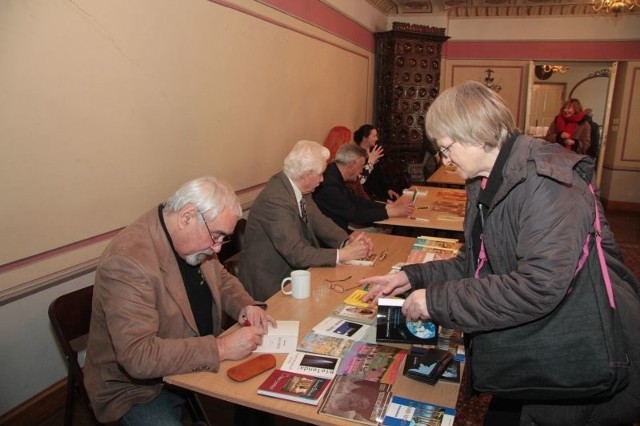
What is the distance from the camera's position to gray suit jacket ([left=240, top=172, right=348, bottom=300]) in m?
2.41

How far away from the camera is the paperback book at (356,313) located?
1782 millimetres

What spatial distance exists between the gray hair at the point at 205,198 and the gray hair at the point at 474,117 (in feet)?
2.47

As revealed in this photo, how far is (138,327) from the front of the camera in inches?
56.9

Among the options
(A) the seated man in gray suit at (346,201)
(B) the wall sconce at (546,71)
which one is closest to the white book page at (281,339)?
(A) the seated man in gray suit at (346,201)

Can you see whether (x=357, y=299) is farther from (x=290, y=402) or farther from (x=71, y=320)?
(x=71, y=320)

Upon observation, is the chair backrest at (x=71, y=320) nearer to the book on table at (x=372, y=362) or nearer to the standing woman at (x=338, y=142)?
the book on table at (x=372, y=362)

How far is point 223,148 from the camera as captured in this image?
10.7 feet

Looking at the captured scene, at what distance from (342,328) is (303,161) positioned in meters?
1.13


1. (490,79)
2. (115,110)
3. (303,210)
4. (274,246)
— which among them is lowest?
(274,246)

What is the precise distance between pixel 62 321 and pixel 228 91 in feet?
6.48

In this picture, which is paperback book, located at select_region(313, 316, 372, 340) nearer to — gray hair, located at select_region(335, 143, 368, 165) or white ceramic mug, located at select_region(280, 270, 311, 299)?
white ceramic mug, located at select_region(280, 270, 311, 299)

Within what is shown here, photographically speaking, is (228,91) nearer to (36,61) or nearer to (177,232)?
(36,61)

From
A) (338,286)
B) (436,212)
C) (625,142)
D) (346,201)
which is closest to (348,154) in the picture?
(346,201)

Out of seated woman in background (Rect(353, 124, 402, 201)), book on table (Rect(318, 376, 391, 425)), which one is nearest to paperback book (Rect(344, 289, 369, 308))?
book on table (Rect(318, 376, 391, 425))
